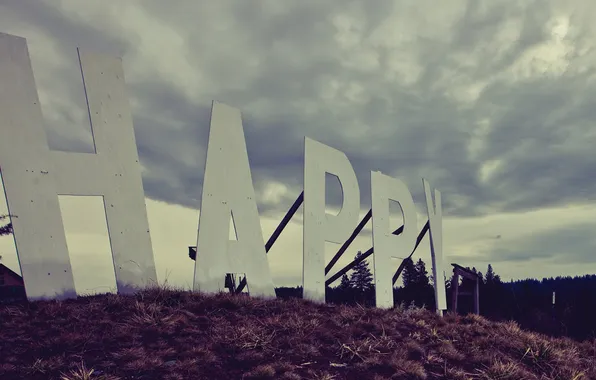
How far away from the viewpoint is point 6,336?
8.51m

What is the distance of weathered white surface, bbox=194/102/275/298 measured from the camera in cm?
1141

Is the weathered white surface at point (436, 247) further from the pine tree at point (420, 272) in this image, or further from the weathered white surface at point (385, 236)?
the pine tree at point (420, 272)

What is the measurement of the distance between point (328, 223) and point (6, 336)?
7.54 m

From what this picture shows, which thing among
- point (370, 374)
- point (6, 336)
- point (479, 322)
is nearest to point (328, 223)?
point (479, 322)

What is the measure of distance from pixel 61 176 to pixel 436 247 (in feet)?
46.6

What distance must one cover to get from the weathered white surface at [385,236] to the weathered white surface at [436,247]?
272 cm

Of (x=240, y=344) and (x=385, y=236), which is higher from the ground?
(x=385, y=236)

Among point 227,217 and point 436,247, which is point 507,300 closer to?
point 436,247

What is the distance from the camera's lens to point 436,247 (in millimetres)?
20719

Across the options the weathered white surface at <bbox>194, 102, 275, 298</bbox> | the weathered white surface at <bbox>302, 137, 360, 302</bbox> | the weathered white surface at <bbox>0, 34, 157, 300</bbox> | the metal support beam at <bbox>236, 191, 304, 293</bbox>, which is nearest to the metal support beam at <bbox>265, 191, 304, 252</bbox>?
the metal support beam at <bbox>236, 191, 304, 293</bbox>

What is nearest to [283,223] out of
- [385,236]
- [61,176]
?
[385,236]

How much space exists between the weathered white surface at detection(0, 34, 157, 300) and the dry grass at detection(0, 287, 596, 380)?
65cm

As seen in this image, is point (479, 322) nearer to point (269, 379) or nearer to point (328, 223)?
point (328, 223)

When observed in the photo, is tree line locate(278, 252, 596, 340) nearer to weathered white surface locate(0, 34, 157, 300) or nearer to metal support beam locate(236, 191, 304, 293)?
metal support beam locate(236, 191, 304, 293)
